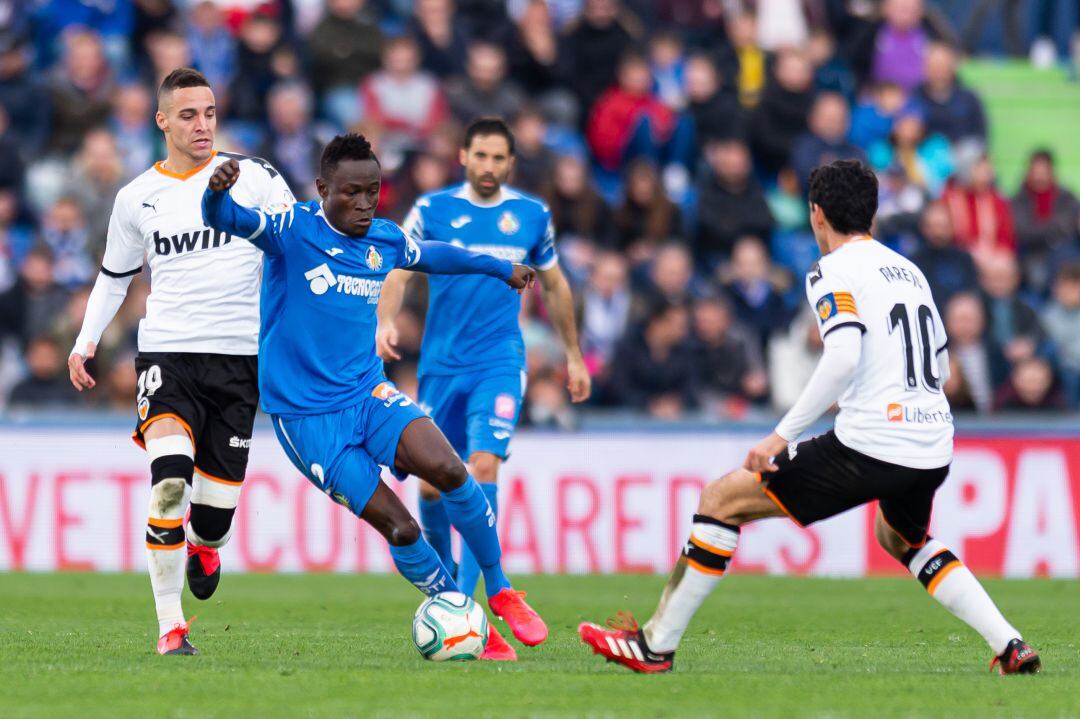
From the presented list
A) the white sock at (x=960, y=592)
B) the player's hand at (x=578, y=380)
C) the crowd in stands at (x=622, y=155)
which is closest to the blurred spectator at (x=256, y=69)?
the crowd in stands at (x=622, y=155)

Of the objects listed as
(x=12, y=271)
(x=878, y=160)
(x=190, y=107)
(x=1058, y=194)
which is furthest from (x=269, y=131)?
(x=190, y=107)

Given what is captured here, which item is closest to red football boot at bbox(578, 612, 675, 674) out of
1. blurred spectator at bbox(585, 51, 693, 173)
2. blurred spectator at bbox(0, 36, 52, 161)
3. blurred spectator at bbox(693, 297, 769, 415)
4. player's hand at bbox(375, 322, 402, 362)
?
player's hand at bbox(375, 322, 402, 362)

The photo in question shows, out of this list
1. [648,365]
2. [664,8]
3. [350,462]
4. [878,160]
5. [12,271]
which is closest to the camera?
[350,462]

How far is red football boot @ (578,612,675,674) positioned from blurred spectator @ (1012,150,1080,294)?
11870 mm

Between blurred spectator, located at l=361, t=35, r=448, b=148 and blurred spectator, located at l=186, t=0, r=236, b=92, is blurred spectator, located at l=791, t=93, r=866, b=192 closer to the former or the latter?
blurred spectator, located at l=361, t=35, r=448, b=148

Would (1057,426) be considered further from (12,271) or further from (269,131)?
(12,271)

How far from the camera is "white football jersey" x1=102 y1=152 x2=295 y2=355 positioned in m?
9.50

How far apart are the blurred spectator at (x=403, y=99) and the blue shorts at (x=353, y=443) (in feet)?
35.8

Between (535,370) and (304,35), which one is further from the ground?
(304,35)

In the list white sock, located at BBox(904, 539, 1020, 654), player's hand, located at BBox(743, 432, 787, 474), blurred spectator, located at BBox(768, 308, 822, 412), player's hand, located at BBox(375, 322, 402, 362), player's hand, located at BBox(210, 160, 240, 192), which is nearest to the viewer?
player's hand, located at BBox(743, 432, 787, 474)

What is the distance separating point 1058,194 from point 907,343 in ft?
39.4

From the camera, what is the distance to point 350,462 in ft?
29.3

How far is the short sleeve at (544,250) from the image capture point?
11.5 metres

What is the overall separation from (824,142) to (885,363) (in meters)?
11.7
